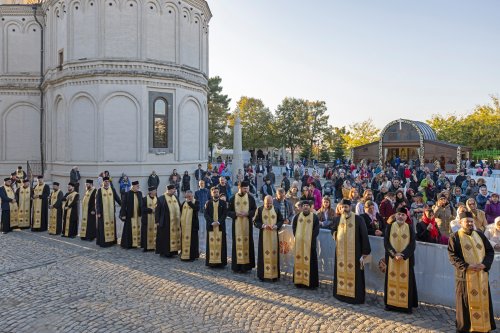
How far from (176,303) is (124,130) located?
47.9 ft

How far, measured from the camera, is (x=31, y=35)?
25.7 metres

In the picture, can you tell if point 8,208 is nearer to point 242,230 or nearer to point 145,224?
point 145,224

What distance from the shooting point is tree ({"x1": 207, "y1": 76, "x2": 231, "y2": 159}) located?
4984 cm

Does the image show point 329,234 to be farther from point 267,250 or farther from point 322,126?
point 322,126

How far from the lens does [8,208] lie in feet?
44.8

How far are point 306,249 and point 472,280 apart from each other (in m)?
3.00

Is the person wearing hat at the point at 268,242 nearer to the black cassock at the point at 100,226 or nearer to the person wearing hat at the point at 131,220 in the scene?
the person wearing hat at the point at 131,220

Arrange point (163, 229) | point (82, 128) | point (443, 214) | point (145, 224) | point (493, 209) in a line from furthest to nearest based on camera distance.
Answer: point (82, 128) → point (145, 224) → point (163, 229) → point (493, 209) → point (443, 214)

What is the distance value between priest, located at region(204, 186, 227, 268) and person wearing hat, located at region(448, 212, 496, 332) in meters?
5.03

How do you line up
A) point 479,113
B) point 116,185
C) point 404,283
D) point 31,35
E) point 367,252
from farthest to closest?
1. point 479,113
2. point 31,35
3. point 116,185
4. point 367,252
5. point 404,283

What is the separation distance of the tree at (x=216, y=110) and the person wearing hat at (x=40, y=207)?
3557cm

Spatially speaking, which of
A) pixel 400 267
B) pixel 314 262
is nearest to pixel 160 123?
pixel 314 262

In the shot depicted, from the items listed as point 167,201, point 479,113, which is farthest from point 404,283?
point 479,113

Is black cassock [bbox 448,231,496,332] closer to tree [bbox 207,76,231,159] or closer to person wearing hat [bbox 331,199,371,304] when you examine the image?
person wearing hat [bbox 331,199,371,304]
